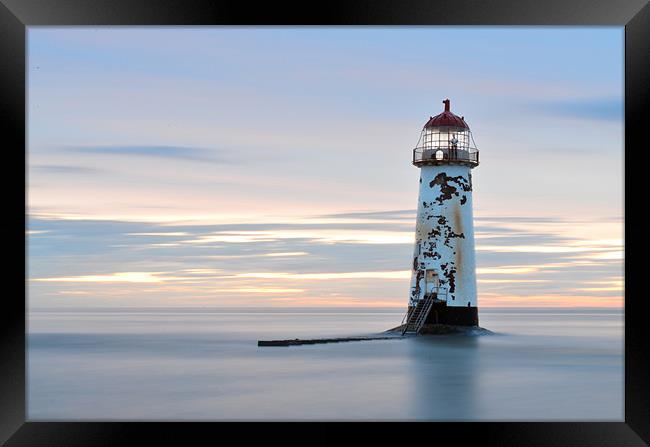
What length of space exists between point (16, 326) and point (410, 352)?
40.1 feet

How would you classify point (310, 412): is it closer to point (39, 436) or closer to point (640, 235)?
point (39, 436)

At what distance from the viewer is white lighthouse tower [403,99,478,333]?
56.3 ft

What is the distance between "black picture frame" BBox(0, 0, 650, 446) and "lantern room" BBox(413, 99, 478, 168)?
39.1 feet

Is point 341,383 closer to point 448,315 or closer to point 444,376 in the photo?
point 444,376

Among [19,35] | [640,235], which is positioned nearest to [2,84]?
[19,35]

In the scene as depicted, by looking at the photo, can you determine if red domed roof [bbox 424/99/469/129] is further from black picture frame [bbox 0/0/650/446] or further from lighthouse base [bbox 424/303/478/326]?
black picture frame [bbox 0/0/650/446]

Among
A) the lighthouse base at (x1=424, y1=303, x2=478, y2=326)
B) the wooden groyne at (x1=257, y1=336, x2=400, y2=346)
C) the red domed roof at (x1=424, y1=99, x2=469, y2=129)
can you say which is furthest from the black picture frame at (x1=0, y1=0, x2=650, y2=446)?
the red domed roof at (x1=424, y1=99, x2=469, y2=129)

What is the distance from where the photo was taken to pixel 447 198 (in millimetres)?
17266

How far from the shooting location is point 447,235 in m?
17.2

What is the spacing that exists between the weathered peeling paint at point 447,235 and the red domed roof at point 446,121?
1001 millimetres

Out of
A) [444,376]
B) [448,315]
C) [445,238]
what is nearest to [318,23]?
[444,376]

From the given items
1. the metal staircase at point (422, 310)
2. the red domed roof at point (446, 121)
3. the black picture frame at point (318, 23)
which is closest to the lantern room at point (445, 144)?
the red domed roof at point (446, 121)

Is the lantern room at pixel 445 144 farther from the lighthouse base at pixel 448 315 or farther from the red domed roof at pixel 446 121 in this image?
the lighthouse base at pixel 448 315

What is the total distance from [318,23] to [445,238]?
12.2 m
